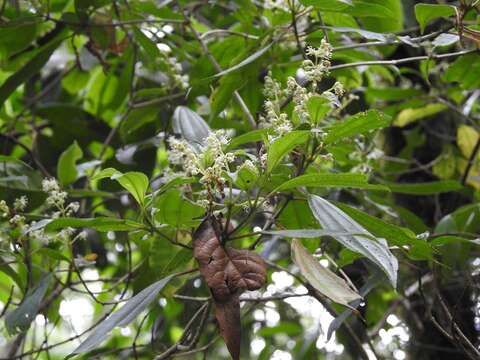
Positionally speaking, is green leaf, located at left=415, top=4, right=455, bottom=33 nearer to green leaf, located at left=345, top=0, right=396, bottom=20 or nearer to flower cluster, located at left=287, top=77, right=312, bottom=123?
green leaf, located at left=345, top=0, right=396, bottom=20

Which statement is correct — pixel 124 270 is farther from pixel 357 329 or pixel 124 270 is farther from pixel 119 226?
pixel 119 226

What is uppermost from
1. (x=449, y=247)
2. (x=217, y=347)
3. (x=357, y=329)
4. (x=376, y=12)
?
(x=376, y=12)

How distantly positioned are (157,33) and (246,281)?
907 millimetres

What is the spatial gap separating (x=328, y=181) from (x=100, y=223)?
0.32 meters

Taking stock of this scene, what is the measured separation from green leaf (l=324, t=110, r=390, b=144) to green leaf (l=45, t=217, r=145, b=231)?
11.7 inches

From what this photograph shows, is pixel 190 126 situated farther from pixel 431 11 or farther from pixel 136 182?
pixel 431 11

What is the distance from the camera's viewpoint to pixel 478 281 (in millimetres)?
1484

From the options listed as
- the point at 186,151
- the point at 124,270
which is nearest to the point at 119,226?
the point at 186,151

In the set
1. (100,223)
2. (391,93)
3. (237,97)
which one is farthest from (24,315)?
(391,93)

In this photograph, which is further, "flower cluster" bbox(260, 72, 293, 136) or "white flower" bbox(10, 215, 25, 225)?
"white flower" bbox(10, 215, 25, 225)

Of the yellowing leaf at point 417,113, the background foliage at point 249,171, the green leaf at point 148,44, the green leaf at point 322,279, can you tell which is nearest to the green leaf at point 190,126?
the background foliage at point 249,171

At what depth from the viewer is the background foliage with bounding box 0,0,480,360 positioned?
943 millimetres

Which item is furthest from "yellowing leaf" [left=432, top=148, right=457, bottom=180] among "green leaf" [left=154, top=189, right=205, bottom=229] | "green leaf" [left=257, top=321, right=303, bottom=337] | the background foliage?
"green leaf" [left=154, top=189, right=205, bottom=229]

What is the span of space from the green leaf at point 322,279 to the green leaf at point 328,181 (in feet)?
0.26
